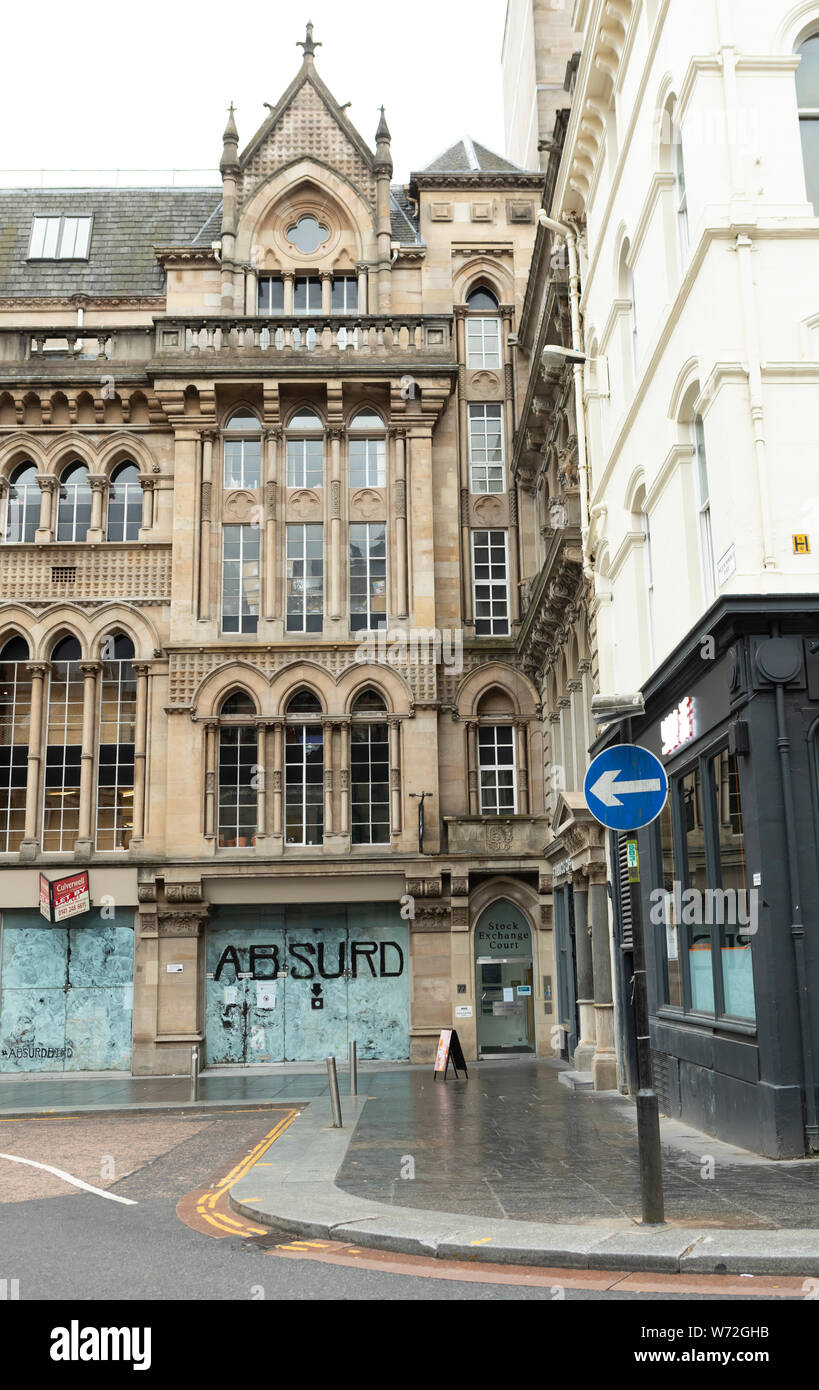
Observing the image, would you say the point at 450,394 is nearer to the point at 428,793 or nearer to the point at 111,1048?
the point at 428,793

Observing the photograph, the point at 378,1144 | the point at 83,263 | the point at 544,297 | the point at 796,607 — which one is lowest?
the point at 378,1144

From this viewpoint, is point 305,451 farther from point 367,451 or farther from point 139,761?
point 139,761

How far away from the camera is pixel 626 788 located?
8867 millimetres

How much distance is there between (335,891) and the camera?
27875 millimetres

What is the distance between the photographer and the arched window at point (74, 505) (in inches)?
1185

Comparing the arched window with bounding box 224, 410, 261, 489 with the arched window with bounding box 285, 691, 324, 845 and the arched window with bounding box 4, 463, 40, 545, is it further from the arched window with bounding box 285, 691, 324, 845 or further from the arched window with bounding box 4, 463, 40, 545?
the arched window with bounding box 285, 691, 324, 845

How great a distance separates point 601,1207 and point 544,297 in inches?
767

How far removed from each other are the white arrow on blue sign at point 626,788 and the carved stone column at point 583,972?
1281 centimetres

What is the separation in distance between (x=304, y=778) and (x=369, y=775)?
1456 mm

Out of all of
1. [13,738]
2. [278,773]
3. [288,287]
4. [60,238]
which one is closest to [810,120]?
[278,773]

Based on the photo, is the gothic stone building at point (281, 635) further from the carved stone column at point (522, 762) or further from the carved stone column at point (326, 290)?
the carved stone column at point (326, 290)

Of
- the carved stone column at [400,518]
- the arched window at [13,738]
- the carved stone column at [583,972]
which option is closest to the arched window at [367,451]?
the carved stone column at [400,518]

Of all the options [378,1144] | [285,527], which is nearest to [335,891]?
[285,527]
